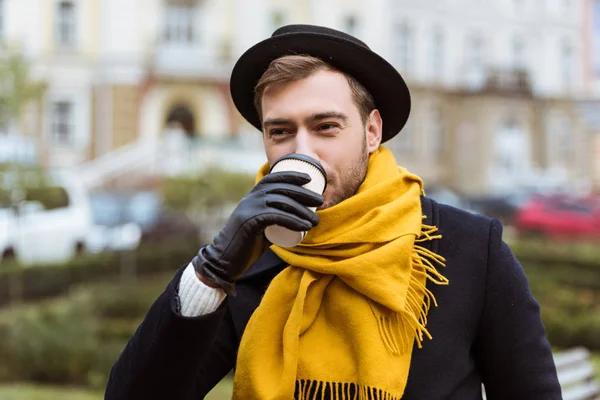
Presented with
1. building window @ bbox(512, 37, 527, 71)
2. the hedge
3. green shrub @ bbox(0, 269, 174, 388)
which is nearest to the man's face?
green shrub @ bbox(0, 269, 174, 388)

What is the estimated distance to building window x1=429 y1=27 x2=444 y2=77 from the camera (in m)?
32.9

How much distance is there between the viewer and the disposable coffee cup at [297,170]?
1.71 m

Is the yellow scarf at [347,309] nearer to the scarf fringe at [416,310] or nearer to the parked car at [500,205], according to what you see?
the scarf fringe at [416,310]

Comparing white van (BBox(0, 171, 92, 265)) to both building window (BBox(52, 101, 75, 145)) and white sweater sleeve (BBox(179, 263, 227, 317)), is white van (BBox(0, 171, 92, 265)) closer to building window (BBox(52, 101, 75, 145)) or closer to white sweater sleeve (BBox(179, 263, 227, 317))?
white sweater sleeve (BBox(179, 263, 227, 317))

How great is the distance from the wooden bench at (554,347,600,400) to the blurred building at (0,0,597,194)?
53.9 feet

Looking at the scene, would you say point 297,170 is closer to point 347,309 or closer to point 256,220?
point 256,220

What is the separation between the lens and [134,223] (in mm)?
15484

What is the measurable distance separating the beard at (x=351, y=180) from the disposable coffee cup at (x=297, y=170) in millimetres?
122

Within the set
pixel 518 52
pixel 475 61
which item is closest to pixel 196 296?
pixel 475 61

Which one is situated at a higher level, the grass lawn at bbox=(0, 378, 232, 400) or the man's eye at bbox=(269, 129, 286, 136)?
the man's eye at bbox=(269, 129, 286, 136)

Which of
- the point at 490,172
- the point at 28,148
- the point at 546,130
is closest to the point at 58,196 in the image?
the point at 28,148

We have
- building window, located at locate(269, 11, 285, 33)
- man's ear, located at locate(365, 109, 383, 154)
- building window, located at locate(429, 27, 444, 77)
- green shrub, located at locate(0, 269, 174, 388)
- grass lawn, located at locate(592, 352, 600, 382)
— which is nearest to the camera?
man's ear, located at locate(365, 109, 383, 154)

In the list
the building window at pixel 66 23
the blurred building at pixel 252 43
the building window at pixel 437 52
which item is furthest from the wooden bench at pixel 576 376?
the building window at pixel 437 52

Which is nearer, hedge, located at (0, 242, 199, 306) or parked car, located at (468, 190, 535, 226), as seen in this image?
hedge, located at (0, 242, 199, 306)
